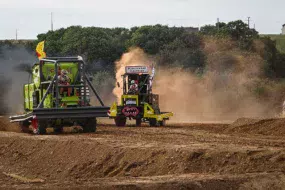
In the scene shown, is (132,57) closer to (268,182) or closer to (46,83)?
(46,83)

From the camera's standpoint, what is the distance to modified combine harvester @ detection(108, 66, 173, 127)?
35625mm

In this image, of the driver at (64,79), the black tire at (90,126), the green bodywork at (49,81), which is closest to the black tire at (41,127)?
the green bodywork at (49,81)

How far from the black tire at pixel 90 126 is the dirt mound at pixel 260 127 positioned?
5256mm

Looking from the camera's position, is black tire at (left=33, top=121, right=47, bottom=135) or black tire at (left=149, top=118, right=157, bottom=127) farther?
black tire at (left=149, top=118, right=157, bottom=127)

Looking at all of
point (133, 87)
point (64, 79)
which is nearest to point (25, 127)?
point (64, 79)

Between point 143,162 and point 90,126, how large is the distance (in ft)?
35.1

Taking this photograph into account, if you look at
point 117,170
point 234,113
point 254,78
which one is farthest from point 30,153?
point 254,78

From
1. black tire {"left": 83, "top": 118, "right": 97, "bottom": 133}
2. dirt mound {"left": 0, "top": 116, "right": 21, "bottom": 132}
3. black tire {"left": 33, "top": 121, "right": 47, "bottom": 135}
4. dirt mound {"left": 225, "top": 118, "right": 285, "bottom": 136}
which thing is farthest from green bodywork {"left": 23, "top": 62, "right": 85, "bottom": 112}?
dirt mound {"left": 225, "top": 118, "right": 285, "bottom": 136}

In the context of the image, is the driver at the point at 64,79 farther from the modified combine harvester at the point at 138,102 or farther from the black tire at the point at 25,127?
the modified combine harvester at the point at 138,102

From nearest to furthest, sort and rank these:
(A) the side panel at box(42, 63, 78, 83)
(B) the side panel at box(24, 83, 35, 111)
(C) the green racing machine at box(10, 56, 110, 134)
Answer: (C) the green racing machine at box(10, 56, 110, 134) → (A) the side panel at box(42, 63, 78, 83) → (B) the side panel at box(24, 83, 35, 111)

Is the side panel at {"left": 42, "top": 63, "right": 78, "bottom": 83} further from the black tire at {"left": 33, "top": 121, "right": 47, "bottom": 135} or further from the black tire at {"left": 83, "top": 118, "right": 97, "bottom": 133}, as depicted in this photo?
the black tire at {"left": 33, "top": 121, "right": 47, "bottom": 135}

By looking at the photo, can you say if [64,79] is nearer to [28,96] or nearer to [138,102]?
[28,96]

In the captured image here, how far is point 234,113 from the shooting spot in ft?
172

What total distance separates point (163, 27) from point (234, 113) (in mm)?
32273
